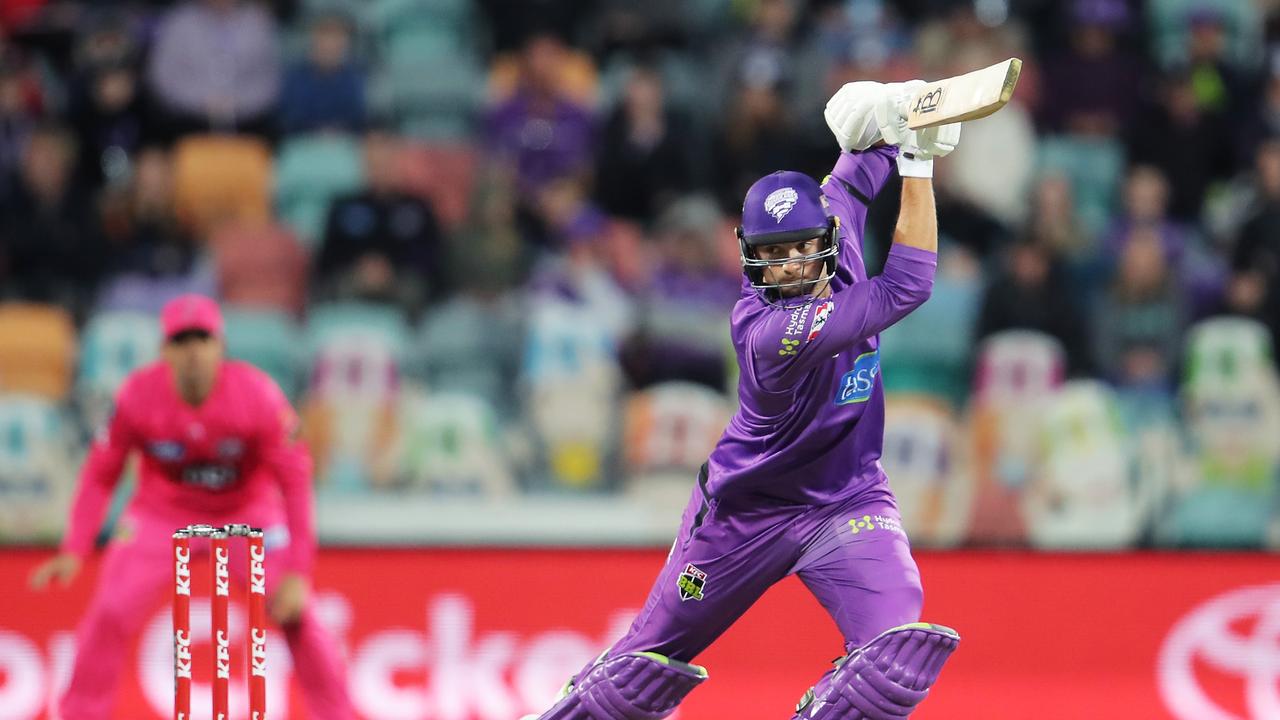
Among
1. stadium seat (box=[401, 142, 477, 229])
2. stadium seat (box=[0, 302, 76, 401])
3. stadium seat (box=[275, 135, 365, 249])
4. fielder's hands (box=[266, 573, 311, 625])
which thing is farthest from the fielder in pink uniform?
stadium seat (box=[401, 142, 477, 229])

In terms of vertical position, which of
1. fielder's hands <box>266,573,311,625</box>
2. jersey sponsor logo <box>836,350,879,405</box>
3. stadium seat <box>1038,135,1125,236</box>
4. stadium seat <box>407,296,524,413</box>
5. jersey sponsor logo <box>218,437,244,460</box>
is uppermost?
stadium seat <box>1038,135,1125,236</box>

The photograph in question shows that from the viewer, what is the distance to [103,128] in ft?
35.0

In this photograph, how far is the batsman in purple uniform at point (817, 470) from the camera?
504cm

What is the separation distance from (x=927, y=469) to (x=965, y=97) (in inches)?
179

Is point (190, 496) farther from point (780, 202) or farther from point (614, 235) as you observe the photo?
point (614, 235)

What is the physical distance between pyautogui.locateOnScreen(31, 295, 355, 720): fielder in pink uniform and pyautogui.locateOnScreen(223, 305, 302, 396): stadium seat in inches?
92.9

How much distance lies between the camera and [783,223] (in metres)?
5.17

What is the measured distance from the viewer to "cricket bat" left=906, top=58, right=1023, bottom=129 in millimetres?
4668

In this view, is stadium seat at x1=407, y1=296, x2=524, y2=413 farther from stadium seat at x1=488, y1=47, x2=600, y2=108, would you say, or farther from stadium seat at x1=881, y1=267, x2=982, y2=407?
stadium seat at x1=881, y1=267, x2=982, y2=407

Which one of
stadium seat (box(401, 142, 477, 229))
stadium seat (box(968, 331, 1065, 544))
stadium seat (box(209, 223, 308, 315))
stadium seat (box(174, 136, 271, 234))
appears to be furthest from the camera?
stadium seat (box(401, 142, 477, 229))

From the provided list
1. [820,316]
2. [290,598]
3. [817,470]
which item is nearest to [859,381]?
[817,470]

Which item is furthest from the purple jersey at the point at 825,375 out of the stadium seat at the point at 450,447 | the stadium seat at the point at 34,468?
the stadium seat at the point at 34,468

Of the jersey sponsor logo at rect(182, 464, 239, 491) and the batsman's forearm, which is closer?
the batsman's forearm

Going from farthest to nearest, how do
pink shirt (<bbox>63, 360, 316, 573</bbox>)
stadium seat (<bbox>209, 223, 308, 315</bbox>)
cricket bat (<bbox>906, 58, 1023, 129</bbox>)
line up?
stadium seat (<bbox>209, 223, 308, 315</bbox>), pink shirt (<bbox>63, 360, 316, 573</bbox>), cricket bat (<bbox>906, 58, 1023, 129</bbox>)
